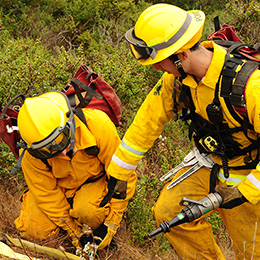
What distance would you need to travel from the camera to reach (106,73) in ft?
17.3

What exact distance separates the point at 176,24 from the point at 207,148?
3.29 feet

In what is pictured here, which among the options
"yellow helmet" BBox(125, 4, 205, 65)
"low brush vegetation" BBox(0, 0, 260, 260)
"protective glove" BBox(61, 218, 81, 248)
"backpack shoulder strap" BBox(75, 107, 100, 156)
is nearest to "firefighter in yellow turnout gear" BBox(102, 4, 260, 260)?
"yellow helmet" BBox(125, 4, 205, 65)

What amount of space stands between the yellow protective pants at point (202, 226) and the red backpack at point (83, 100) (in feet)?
3.15

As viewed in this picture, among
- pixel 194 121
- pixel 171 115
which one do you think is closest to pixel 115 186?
pixel 171 115

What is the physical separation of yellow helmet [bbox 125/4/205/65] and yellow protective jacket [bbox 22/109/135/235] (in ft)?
3.13

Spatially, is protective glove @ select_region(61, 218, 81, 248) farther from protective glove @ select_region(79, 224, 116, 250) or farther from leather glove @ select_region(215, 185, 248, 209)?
leather glove @ select_region(215, 185, 248, 209)

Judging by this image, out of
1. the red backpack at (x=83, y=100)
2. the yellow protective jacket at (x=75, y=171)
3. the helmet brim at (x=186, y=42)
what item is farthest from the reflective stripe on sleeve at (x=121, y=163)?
the helmet brim at (x=186, y=42)

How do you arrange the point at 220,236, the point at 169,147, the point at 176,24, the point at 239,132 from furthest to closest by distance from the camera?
the point at 169,147
the point at 220,236
the point at 239,132
the point at 176,24

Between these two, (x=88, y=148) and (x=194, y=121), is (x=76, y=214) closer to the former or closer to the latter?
(x=88, y=148)

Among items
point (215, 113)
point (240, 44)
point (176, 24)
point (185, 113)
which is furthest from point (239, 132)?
point (176, 24)

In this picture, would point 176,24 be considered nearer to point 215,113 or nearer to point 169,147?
point 215,113

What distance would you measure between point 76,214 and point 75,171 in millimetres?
449

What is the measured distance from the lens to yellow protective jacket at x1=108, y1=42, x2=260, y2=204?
7.82 feet

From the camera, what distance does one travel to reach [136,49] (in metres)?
2.53
